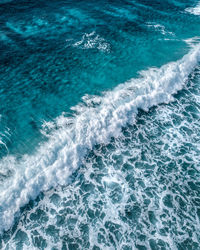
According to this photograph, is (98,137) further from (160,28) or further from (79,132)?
(160,28)

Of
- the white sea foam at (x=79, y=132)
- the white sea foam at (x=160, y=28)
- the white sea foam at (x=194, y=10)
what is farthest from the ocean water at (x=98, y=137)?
the white sea foam at (x=194, y=10)

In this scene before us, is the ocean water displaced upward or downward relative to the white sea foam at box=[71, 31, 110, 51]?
downward

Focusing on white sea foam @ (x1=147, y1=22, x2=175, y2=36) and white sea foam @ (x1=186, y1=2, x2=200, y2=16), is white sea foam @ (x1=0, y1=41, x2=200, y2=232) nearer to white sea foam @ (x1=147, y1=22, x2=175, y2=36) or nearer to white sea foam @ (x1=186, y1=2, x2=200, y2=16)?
white sea foam @ (x1=147, y1=22, x2=175, y2=36)

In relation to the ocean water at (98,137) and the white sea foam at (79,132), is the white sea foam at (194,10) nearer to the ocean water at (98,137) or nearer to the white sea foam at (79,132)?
the ocean water at (98,137)

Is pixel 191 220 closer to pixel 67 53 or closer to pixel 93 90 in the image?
pixel 93 90

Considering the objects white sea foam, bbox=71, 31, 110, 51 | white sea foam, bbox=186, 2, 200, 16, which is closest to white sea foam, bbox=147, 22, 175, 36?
white sea foam, bbox=71, 31, 110, 51
